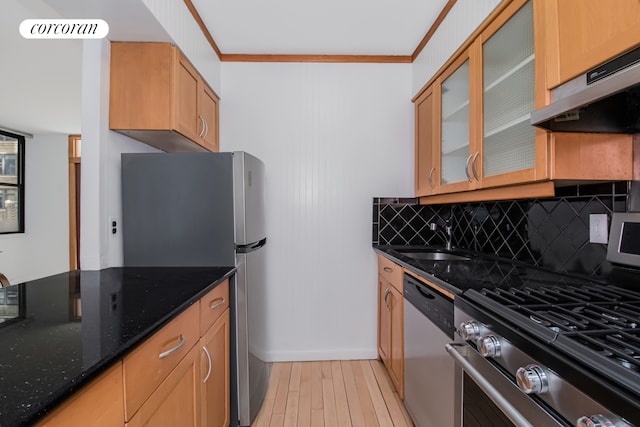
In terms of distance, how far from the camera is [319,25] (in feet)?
7.13

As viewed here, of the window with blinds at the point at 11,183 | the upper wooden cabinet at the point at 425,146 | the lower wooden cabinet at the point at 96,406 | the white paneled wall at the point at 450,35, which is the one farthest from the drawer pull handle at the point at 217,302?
the window with blinds at the point at 11,183

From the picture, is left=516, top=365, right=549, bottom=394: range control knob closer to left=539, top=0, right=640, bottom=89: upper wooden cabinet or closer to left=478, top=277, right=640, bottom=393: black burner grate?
left=478, top=277, right=640, bottom=393: black burner grate

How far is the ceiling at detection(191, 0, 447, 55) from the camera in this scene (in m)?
1.97

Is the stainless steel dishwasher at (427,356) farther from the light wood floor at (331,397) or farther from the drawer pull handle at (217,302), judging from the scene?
the drawer pull handle at (217,302)

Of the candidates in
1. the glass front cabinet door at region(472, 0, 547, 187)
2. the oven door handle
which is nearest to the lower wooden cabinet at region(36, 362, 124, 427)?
the oven door handle

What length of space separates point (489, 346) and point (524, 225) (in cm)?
103

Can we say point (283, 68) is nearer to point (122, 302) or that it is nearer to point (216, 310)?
point (216, 310)

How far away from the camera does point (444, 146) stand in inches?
82.0

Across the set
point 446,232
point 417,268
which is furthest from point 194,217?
point 446,232

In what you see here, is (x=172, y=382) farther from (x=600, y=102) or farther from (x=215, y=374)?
(x=600, y=102)

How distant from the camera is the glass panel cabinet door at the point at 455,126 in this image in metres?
1.80

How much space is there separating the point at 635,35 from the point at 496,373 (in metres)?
0.95

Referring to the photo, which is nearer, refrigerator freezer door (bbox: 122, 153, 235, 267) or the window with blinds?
refrigerator freezer door (bbox: 122, 153, 235, 267)

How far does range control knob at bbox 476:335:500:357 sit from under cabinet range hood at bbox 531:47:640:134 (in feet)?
2.28
